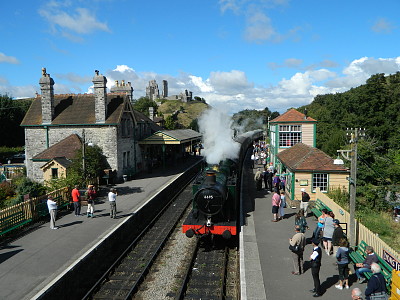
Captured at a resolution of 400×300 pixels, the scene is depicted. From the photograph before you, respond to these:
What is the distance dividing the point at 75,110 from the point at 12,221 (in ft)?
47.4

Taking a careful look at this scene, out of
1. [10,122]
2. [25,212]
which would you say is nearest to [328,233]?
[25,212]

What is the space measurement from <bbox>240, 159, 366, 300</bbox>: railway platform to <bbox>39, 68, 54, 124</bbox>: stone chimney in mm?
17653

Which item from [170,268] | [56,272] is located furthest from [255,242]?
[56,272]

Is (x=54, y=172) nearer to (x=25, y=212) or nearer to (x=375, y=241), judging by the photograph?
(x=25, y=212)

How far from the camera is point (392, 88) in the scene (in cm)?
4544

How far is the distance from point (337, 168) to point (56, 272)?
13498mm

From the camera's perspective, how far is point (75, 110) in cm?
2606

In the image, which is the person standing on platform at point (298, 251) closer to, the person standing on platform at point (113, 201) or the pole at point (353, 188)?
the pole at point (353, 188)

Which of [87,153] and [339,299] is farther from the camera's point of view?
[87,153]

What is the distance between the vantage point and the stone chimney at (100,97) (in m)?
24.3

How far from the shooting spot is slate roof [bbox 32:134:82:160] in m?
22.5

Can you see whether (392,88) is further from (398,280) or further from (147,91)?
(147,91)

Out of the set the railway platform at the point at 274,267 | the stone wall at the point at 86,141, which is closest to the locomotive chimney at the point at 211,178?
the railway platform at the point at 274,267

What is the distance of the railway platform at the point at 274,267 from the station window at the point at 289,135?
10.1 m
